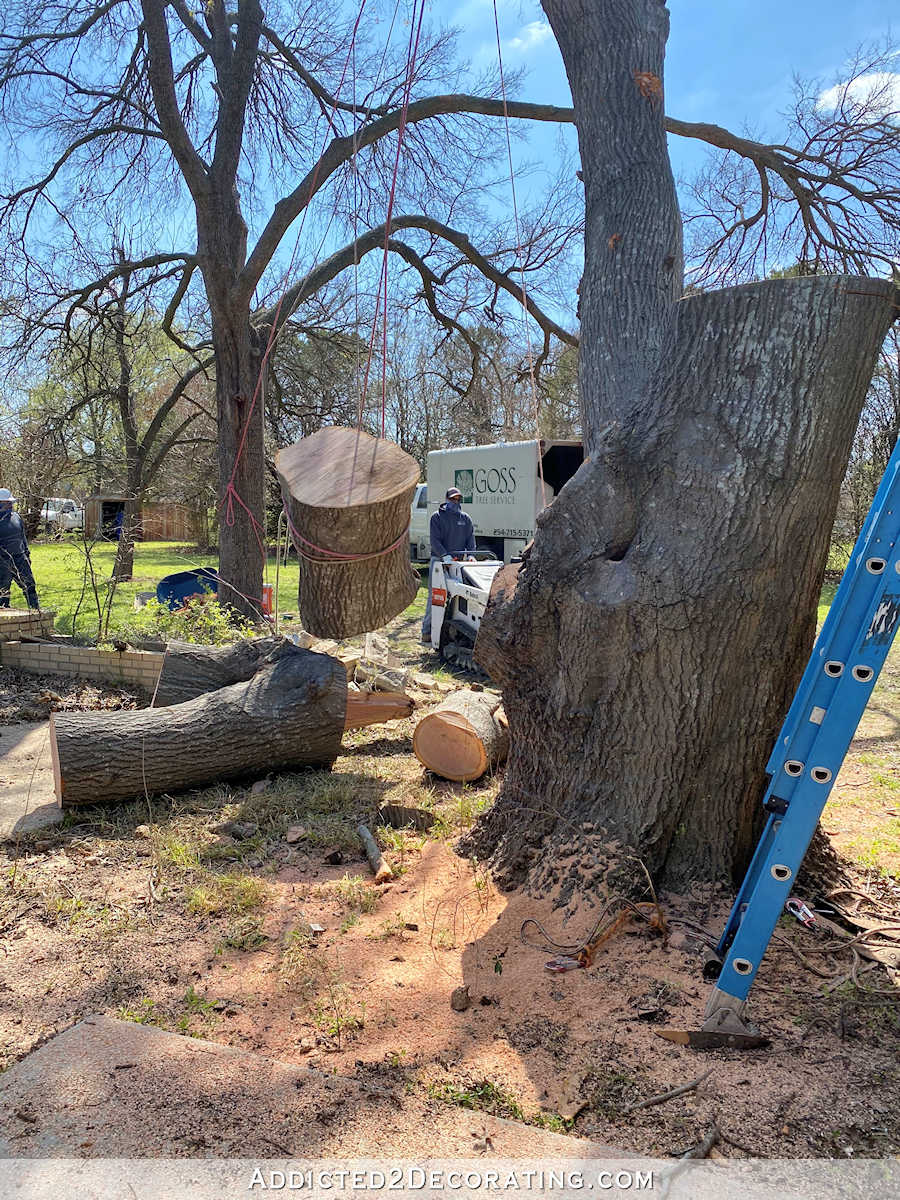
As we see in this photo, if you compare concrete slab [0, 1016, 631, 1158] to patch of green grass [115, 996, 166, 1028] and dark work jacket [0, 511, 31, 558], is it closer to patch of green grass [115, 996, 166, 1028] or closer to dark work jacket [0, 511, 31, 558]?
patch of green grass [115, 996, 166, 1028]

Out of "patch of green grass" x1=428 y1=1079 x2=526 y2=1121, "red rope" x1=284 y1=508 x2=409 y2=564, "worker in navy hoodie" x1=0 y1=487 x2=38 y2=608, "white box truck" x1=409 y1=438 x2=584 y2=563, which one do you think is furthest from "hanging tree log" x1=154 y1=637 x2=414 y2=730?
"white box truck" x1=409 y1=438 x2=584 y2=563

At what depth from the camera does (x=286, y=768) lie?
5309 millimetres

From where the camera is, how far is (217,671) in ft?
19.0

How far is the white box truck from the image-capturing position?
45.9ft

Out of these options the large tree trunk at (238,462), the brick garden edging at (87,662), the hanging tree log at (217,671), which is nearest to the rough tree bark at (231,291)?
the large tree trunk at (238,462)

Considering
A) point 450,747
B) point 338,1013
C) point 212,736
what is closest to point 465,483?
point 450,747

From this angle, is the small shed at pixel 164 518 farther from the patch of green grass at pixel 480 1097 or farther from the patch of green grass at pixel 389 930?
the patch of green grass at pixel 480 1097

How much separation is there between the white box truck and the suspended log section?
8011 millimetres

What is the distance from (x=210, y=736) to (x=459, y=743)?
150 cm

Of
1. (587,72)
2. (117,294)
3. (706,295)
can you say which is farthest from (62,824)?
(117,294)

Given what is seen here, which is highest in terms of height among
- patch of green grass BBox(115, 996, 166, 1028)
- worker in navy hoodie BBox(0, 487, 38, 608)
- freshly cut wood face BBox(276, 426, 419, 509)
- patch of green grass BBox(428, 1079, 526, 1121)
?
freshly cut wood face BBox(276, 426, 419, 509)

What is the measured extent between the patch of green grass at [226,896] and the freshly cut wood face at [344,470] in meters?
1.75

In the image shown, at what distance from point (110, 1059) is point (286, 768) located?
293cm

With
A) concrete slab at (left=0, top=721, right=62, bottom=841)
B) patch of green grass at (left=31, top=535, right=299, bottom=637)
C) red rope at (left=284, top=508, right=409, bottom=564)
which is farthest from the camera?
patch of green grass at (left=31, top=535, right=299, bottom=637)
